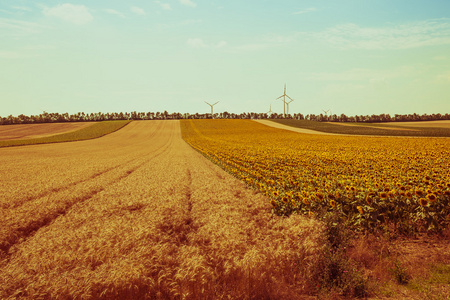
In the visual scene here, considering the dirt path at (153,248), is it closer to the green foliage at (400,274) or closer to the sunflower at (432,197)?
the green foliage at (400,274)

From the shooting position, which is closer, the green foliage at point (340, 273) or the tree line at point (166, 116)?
the green foliage at point (340, 273)

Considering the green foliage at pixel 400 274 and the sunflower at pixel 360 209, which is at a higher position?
the sunflower at pixel 360 209

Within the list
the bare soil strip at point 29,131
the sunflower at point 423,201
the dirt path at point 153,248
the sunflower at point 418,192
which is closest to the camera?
the dirt path at point 153,248

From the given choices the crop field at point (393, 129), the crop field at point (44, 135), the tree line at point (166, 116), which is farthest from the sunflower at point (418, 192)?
the tree line at point (166, 116)

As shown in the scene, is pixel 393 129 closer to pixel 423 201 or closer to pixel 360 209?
pixel 423 201

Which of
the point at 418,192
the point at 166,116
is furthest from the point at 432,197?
the point at 166,116

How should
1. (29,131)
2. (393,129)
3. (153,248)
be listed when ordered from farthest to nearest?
(29,131) < (393,129) < (153,248)

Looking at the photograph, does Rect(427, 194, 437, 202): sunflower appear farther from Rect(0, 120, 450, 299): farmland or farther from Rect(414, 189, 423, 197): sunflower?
Rect(414, 189, 423, 197): sunflower

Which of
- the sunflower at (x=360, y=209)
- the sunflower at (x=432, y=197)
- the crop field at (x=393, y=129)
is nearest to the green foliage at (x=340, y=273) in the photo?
the sunflower at (x=360, y=209)

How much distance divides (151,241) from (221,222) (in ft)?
7.21

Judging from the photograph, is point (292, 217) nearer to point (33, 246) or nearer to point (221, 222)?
point (221, 222)

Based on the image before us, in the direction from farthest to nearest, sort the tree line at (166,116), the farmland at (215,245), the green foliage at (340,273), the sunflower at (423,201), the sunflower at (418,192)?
the tree line at (166,116) → the sunflower at (418,192) → the sunflower at (423,201) → the green foliage at (340,273) → the farmland at (215,245)

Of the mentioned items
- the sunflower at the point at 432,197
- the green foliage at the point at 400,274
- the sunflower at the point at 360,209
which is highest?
the sunflower at the point at 432,197

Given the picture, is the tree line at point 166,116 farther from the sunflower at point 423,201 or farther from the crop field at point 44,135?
the sunflower at point 423,201
